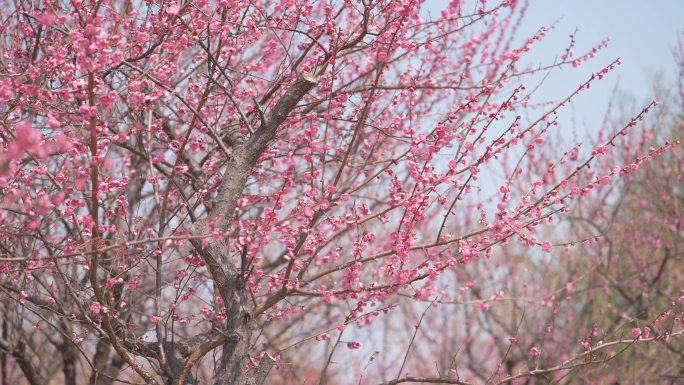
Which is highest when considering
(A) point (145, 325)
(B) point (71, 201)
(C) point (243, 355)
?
(A) point (145, 325)

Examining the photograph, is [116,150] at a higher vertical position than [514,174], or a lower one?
higher

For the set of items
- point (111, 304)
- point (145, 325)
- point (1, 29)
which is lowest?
point (111, 304)

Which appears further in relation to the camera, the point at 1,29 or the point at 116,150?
the point at 116,150

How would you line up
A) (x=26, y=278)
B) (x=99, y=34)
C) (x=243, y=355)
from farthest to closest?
(x=26, y=278) < (x=243, y=355) < (x=99, y=34)

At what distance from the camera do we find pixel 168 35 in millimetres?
4496

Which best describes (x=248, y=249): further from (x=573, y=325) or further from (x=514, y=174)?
(x=573, y=325)

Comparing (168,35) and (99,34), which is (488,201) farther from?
(99,34)

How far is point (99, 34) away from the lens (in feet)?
9.29

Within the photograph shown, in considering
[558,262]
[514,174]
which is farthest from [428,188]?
[558,262]

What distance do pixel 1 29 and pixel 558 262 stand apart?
1050 centimetres

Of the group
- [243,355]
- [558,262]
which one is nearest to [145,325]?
[243,355]

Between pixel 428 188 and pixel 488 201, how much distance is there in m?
6.03

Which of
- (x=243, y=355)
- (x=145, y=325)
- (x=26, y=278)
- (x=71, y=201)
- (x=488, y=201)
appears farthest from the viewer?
(x=488, y=201)

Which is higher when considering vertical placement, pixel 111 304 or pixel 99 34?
pixel 99 34
